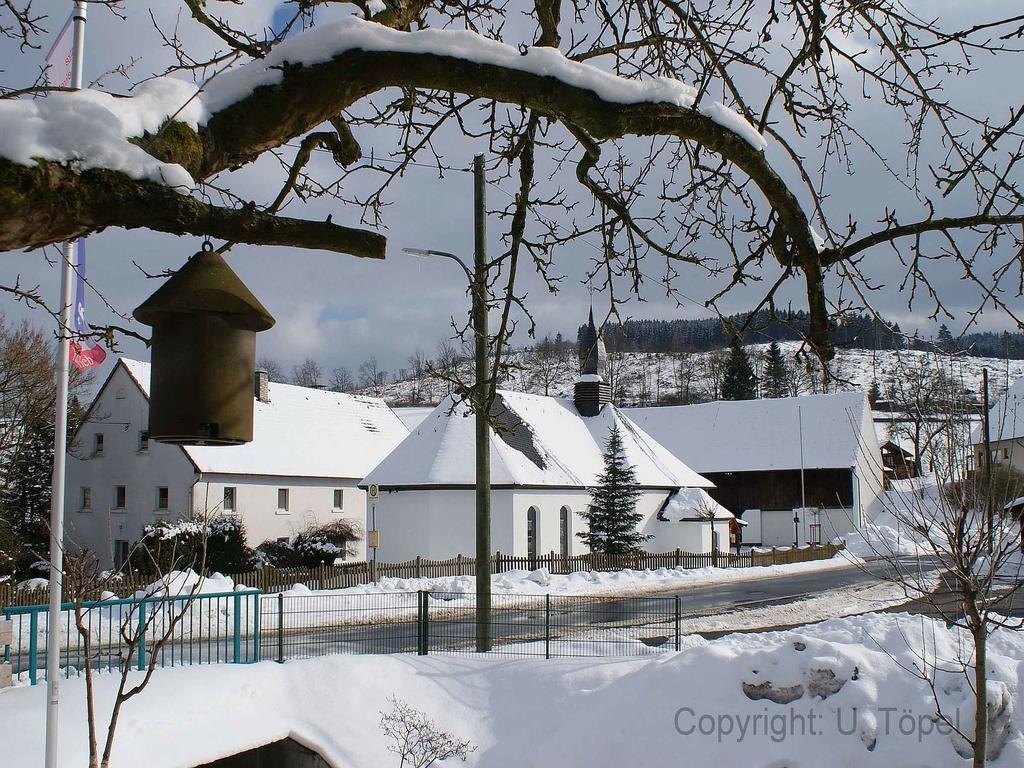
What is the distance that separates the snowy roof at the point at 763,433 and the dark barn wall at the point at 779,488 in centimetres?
55

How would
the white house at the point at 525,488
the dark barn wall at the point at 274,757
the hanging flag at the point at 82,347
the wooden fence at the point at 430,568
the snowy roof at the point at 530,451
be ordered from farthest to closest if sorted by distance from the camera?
the snowy roof at the point at 530,451 < the white house at the point at 525,488 < the wooden fence at the point at 430,568 < the dark barn wall at the point at 274,757 < the hanging flag at the point at 82,347

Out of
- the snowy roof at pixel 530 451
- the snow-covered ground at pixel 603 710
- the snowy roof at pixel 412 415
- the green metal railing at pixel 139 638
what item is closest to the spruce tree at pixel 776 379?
the snowy roof at pixel 412 415

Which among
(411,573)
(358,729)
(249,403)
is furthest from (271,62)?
(411,573)

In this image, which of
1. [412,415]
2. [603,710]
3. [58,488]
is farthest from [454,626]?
[412,415]

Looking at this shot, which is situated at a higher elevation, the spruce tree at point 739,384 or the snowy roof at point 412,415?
the spruce tree at point 739,384

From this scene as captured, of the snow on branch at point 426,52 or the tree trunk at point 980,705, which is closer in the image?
the snow on branch at point 426,52

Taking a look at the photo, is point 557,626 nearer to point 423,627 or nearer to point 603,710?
point 423,627

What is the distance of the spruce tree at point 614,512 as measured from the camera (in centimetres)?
3741

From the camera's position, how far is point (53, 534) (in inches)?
339

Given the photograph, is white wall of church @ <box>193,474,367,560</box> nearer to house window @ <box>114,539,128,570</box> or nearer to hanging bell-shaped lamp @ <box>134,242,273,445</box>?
house window @ <box>114,539,128,570</box>

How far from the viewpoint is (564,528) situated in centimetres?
3819

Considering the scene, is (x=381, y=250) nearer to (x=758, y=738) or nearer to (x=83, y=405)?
(x=758, y=738)

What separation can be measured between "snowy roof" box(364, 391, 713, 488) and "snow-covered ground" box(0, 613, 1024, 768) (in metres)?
19.6

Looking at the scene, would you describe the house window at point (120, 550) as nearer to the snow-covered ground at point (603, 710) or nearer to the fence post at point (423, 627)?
the fence post at point (423, 627)
